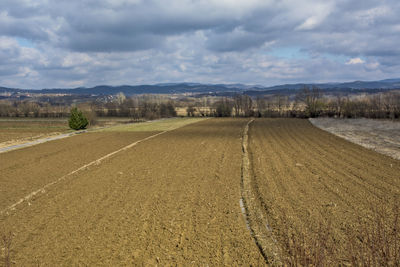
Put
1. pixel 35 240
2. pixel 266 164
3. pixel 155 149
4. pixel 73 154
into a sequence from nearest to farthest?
pixel 35 240 → pixel 266 164 → pixel 73 154 → pixel 155 149

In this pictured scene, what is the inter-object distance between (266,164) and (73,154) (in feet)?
40.3

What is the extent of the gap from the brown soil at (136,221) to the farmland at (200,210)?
3 cm

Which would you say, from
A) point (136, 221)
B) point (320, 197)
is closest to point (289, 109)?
point (320, 197)

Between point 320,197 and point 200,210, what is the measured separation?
12.6 ft

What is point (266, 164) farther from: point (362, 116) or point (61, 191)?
point (362, 116)

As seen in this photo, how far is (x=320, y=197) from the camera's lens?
29.7 ft

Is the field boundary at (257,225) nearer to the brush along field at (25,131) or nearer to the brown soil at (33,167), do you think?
the brown soil at (33,167)

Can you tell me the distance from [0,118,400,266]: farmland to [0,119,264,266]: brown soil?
3 centimetres

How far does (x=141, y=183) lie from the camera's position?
37.0ft

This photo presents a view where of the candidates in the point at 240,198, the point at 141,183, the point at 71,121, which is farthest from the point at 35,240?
the point at 71,121

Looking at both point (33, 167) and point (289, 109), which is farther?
point (289, 109)

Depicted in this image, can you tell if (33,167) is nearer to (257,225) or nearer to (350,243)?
(257,225)

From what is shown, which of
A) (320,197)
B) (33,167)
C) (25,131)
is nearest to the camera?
(320,197)

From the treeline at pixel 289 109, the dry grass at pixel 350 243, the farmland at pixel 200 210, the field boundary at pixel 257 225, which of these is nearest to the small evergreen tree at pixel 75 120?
the treeline at pixel 289 109
